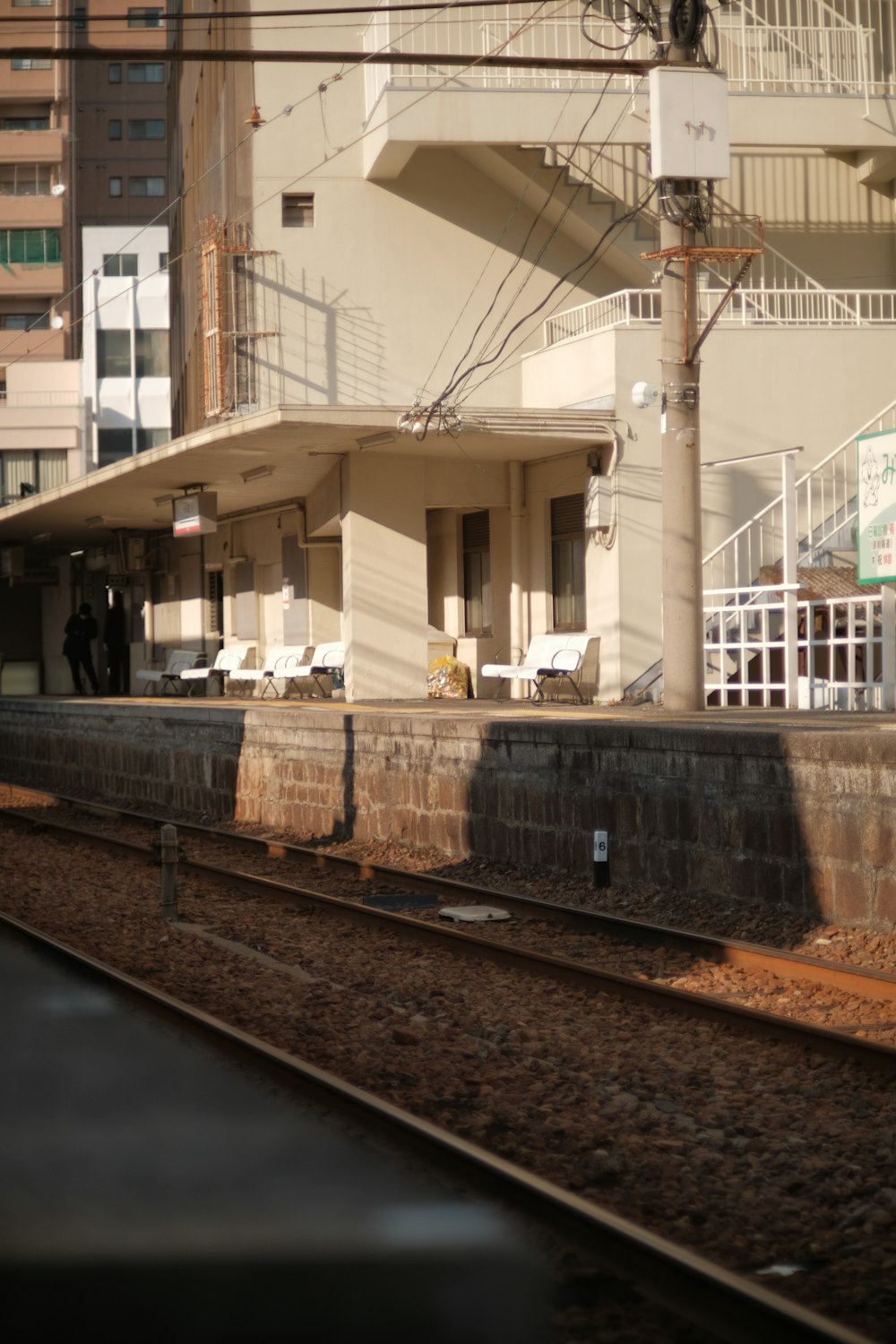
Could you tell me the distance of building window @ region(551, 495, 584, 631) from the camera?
75.0 ft

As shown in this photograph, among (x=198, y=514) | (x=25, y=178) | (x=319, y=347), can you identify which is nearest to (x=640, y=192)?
(x=319, y=347)

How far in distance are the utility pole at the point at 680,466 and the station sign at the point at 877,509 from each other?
5.80 feet

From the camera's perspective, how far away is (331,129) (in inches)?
962

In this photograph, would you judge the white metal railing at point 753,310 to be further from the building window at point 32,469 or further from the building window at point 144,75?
the building window at point 144,75

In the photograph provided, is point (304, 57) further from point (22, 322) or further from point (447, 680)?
point (22, 322)

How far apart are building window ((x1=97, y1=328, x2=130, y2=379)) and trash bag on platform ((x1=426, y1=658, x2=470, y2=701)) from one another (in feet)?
152

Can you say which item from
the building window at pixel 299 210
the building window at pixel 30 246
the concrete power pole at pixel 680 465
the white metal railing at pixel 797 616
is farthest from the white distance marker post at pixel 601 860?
the building window at pixel 30 246

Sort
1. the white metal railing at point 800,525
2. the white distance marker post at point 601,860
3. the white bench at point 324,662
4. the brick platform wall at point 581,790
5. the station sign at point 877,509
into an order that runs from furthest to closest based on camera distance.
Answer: the white bench at point 324,662 → the white metal railing at point 800,525 → the station sign at point 877,509 → the white distance marker post at point 601,860 → the brick platform wall at point 581,790

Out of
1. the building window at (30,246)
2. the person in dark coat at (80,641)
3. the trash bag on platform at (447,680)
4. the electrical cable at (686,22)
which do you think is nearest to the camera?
the electrical cable at (686,22)

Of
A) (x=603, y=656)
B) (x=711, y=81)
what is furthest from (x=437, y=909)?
(x=603, y=656)

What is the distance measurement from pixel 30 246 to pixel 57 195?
2540mm

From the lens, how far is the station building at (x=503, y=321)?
21.1 meters

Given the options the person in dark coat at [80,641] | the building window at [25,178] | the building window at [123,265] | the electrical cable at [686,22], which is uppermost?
the building window at [25,178]

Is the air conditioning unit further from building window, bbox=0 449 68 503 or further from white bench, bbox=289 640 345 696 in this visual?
building window, bbox=0 449 68 503
